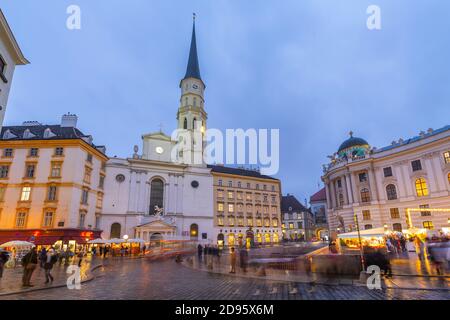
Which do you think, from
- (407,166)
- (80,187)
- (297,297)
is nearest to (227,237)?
(80,187)

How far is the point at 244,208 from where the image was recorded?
191ft

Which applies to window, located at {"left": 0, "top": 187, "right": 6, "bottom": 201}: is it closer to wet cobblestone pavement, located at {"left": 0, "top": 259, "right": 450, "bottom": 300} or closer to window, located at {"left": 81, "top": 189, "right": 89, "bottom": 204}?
window, located at {"left": 81, "top": 189, "right": 89, "bottom": 204}

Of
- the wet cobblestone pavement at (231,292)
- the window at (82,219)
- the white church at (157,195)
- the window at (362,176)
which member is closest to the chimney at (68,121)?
the white church at (157,195)

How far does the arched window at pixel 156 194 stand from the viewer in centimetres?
5031

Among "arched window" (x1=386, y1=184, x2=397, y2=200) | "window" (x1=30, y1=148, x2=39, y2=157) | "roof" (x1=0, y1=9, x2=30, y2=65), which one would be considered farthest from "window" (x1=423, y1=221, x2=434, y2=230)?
"window" (x1=30, y1=148, x2=39, y2=157)

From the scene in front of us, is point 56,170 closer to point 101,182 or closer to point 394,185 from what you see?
point 101,182

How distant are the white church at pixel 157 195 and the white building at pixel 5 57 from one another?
3127cm

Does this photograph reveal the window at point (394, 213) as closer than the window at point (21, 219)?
No

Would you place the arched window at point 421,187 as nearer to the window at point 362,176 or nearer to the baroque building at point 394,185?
the baroque building at point 394,185

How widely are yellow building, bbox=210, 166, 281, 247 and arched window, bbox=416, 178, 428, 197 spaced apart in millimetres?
29928

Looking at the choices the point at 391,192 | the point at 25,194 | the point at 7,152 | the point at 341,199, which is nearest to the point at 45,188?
the point at 25,194

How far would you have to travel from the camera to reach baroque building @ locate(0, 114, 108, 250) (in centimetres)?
3216
